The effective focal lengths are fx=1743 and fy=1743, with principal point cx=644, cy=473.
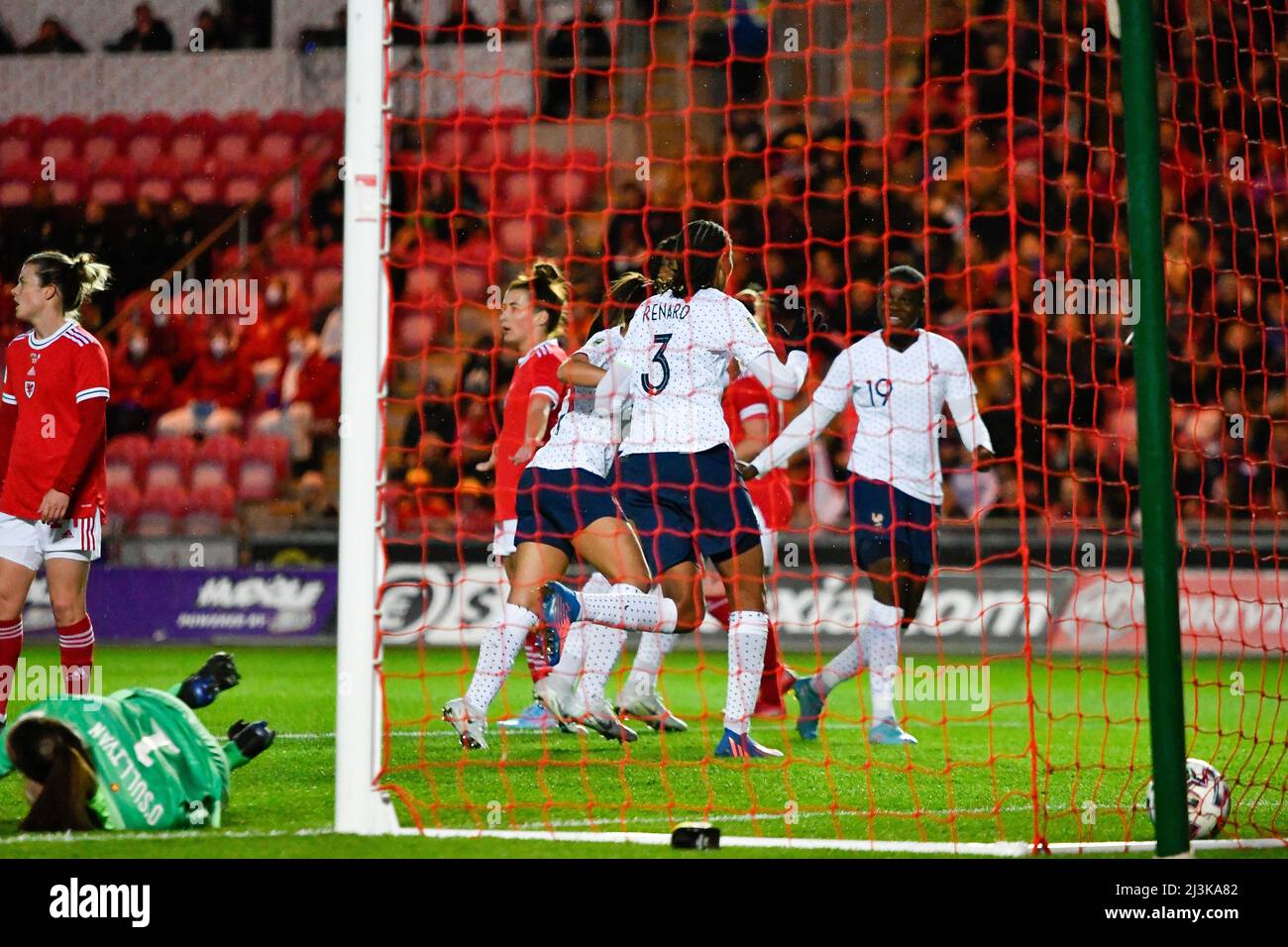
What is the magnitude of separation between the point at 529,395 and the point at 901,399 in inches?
61.0

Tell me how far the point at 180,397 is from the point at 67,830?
10197 mm

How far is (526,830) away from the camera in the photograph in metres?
4.97

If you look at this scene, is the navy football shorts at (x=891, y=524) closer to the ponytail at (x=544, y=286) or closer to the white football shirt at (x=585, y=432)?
the white football shirt at (x=585, y=432)

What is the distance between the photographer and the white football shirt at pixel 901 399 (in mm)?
7184

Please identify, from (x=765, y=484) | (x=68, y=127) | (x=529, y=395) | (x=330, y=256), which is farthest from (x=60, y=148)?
(x=765, y=484)

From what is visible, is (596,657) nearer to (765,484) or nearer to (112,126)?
(765,484)

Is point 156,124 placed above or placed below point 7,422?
above

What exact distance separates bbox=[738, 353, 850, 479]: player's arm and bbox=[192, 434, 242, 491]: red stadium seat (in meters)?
7.19

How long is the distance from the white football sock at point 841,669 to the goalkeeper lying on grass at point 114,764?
10.1 feet

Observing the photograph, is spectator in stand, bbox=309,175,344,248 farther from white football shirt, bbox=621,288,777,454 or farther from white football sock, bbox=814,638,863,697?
white football shirt, bbox=621,288,777,454

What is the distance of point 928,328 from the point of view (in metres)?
9.84

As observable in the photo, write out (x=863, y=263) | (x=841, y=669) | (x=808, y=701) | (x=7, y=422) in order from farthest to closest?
(x=863, y=263)
(x=808, y=701)
(x=841, y=669)
(x=7, y=422)

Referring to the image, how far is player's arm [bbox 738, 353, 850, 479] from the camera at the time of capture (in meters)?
7.08

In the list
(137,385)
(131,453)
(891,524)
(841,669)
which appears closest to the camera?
(891,524)
